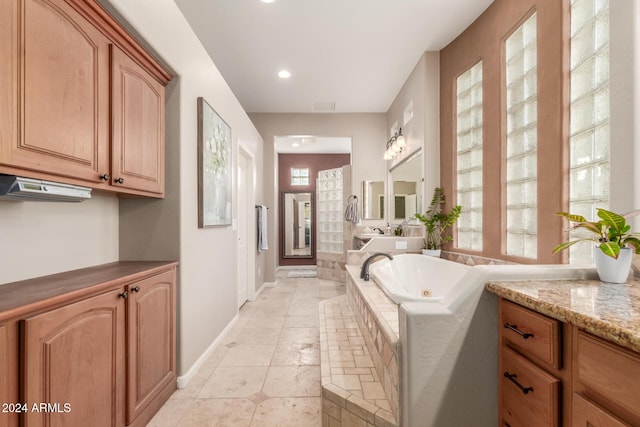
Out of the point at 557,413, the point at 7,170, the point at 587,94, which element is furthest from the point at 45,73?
the point at 587,94

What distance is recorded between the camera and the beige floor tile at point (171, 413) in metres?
1.62

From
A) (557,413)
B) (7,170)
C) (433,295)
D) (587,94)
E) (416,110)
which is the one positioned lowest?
(433,295)

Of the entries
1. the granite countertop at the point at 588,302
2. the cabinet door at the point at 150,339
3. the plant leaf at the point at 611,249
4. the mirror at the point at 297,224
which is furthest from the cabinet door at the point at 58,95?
the mirror at the point at 297,224

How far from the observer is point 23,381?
899 millimetres

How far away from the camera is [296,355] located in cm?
244

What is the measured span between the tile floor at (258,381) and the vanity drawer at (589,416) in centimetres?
126

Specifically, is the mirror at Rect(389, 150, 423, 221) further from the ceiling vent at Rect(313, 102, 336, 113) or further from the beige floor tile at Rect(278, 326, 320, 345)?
the beige floor tile at Rect(278, 326, 320, 345)

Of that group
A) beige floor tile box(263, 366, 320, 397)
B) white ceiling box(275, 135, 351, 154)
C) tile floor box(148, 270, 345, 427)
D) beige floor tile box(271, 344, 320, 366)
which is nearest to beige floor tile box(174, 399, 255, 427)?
tile floor box(148, 270, 345, 427)

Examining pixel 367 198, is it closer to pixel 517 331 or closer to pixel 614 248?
pixel 614 248

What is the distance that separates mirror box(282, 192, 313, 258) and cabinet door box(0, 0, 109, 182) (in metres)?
5.44

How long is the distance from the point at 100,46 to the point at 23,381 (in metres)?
→ 1.44

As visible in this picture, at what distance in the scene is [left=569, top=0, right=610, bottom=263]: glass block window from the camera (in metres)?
1.54

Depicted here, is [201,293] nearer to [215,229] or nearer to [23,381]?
[215,229]

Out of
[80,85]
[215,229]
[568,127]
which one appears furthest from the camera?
[215,229]
